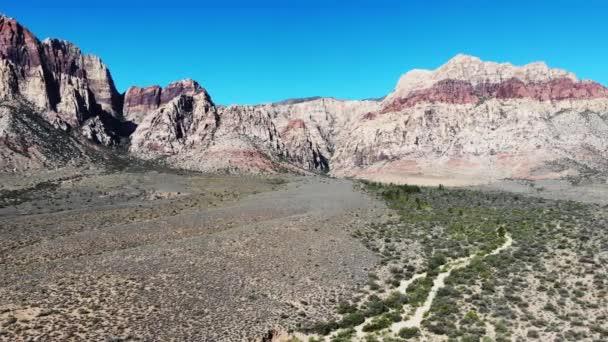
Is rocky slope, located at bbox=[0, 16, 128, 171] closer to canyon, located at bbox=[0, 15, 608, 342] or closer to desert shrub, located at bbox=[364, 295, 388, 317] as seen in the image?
canyon, located at bbox=[0, 15, 608, 342]

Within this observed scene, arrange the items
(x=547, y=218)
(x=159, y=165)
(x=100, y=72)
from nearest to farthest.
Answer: (x=547, y=218) < (x=159, y=165) < (x=100, y=72)

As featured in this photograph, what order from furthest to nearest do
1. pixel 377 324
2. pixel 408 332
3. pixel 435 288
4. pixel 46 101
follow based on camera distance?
pixel 46 101 → pixel 435 288 → pixel 377 324 → pixel 408 332

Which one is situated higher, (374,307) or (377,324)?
(374,307)

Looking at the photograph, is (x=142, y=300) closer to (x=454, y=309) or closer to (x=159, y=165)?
(x=454, y=309)

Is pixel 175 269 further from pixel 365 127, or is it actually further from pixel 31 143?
pixel 365 127

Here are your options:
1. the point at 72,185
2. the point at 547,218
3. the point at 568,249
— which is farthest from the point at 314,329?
the point at 72,185

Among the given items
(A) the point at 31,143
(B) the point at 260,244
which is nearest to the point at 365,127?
(A) the point at 31,143

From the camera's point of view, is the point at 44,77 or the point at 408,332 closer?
the point at 408,332
